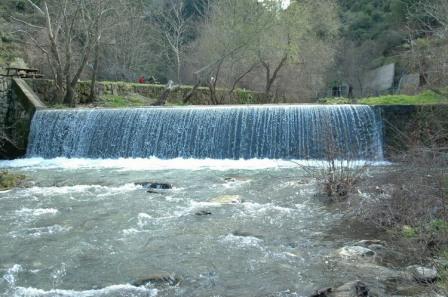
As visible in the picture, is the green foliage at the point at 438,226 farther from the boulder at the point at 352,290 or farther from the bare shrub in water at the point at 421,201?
the boulder at the point at 352,290

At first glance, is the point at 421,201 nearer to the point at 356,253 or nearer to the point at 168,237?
the point at 356,253

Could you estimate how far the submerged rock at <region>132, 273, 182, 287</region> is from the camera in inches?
196

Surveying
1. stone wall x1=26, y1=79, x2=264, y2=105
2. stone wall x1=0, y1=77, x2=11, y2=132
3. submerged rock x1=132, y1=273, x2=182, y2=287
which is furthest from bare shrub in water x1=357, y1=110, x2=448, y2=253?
stone wall x1=26, y1=79, x2=264, y2=105

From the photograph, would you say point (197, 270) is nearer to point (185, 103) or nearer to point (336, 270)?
point (336, 270)

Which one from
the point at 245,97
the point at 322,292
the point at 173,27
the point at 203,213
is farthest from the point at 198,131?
the point at 173,27

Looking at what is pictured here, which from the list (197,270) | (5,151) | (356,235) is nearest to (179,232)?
(197,270)

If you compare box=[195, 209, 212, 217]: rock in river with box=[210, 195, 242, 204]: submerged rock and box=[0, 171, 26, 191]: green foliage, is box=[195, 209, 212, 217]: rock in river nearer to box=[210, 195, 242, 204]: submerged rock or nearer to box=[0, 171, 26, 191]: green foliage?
box=[210, 195, 242, 204]: submerged rock

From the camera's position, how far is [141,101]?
66.6 ft

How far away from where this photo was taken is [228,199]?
845 cm

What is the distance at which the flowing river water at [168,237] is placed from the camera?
4980 millimetres

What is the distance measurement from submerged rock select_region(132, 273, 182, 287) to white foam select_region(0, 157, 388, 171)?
22.3ft

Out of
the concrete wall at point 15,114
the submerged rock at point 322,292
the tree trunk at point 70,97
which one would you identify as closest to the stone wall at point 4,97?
the concrete wall at point 15,114

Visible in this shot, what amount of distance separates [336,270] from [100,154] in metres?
10.3

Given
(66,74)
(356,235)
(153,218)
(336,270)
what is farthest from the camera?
(66,74)
